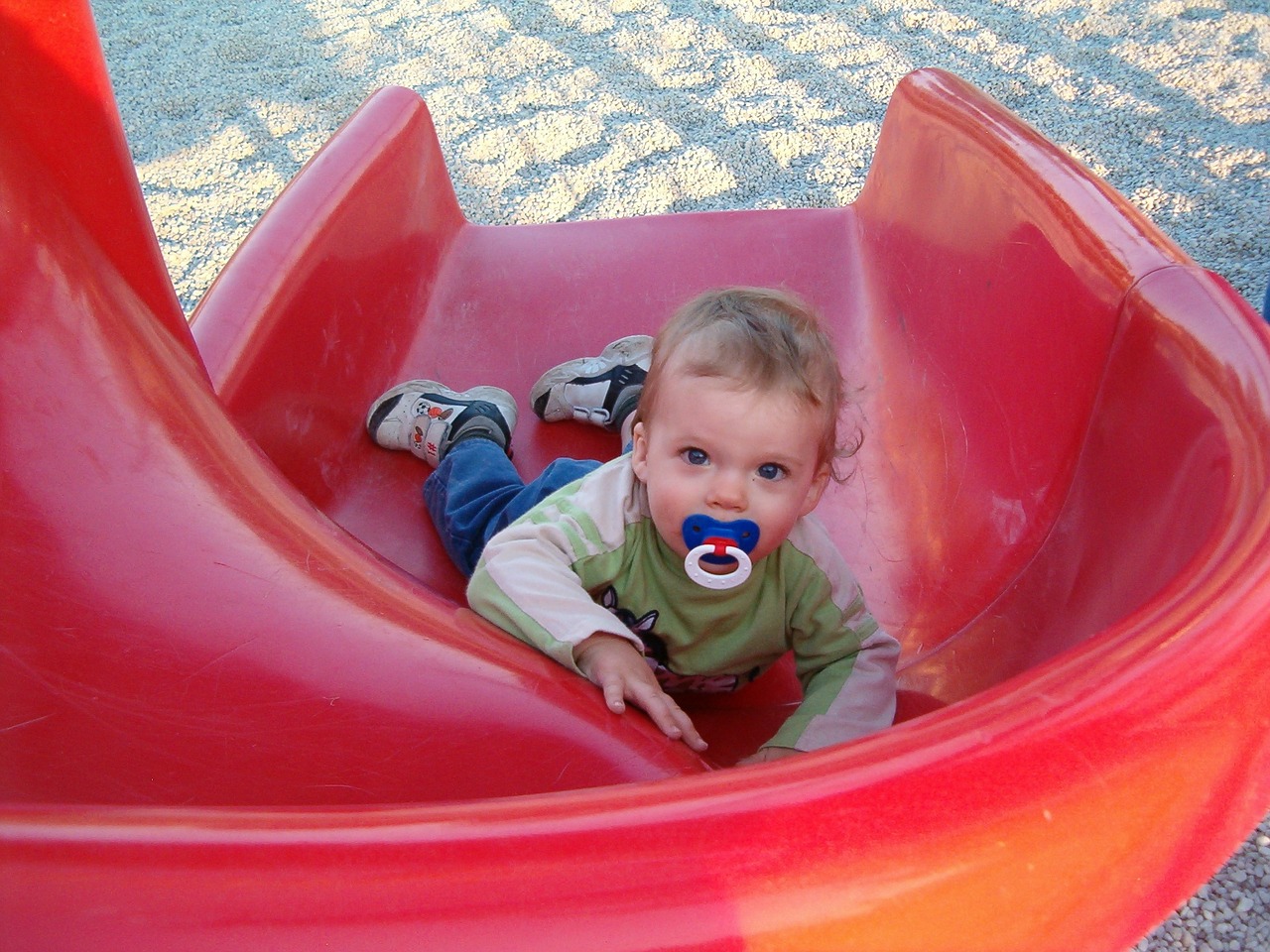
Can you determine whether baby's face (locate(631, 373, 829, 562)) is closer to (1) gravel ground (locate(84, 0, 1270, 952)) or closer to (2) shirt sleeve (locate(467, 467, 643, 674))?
(2) shirt sleeve (locate(467, 467, 643, 674))

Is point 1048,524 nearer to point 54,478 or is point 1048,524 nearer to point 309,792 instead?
point 309,792

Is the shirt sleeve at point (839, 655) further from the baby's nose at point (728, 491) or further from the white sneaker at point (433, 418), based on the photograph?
the white sneaker at point (433, 418)

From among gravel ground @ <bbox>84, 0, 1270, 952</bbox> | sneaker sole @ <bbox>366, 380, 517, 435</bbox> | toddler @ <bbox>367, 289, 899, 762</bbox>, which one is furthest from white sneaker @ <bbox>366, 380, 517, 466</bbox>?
gravel ground @ <bbox>84, 0, 1270, 952</bbox>

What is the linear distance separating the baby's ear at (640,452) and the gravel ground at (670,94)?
4.37 feet

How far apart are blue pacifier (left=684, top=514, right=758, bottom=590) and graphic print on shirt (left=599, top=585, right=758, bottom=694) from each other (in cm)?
10

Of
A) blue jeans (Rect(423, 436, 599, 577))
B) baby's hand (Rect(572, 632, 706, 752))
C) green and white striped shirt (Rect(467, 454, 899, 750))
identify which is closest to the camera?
baby's hand (Rect(572, 632, 706, 752))

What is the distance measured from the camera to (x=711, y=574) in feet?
2.86

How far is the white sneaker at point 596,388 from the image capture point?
133 cm

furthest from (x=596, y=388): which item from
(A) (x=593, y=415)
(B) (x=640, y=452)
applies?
(B) (x=640, y=452)

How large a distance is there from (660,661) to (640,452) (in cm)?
19

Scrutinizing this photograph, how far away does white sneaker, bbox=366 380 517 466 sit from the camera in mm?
1267

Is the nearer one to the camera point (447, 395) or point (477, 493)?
point (477, 493)

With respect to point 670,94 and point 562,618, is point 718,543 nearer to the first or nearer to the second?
point 562,618

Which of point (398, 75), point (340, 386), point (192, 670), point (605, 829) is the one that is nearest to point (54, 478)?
point (192, 670)
